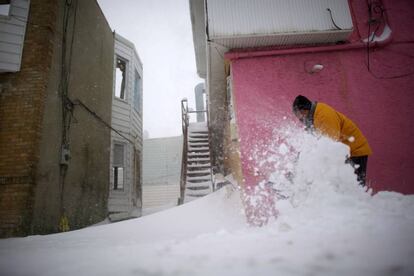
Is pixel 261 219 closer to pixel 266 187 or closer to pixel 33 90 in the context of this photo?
pixel 266 187

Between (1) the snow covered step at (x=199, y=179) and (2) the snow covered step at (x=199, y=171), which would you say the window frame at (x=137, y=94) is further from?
(1) the snow covered step at (x=199, y=179)

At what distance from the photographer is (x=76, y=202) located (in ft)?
23.1

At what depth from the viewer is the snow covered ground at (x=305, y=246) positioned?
1.51 m

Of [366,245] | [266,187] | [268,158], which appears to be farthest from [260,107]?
[366,245]

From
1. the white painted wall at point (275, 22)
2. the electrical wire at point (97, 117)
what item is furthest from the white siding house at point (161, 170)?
the white painted wall at point (275, 22)

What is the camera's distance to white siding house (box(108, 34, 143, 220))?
9977 mm

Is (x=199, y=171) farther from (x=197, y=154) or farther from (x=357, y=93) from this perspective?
(x=357, y=93)

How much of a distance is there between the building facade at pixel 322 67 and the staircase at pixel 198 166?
3475mm

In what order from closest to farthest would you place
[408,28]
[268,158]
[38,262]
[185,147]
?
[38,262], [268,158], [408,28], [185,147]

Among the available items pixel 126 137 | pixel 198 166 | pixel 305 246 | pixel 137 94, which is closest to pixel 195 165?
pixel 198 166

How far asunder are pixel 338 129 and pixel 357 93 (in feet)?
8.23

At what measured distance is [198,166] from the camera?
9.68 meters

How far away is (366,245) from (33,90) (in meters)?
6.65

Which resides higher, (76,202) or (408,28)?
(408,28)
